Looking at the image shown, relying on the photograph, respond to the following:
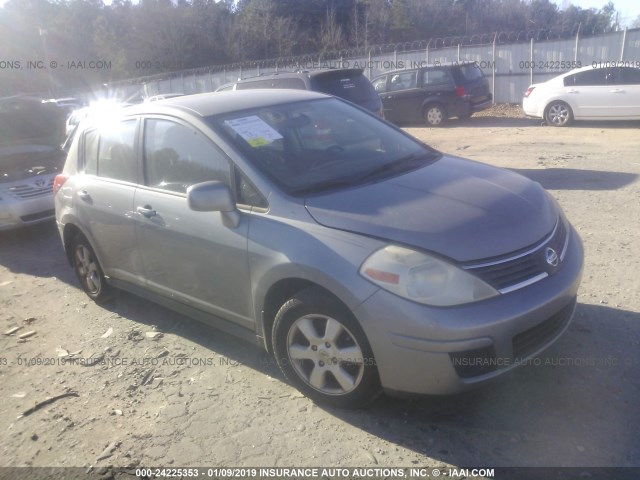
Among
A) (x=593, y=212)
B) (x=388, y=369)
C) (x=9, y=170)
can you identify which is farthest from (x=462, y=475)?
(x=9, y=170)

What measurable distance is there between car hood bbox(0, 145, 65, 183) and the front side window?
5018 millimetres

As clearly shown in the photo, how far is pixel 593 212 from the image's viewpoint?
6.72 m

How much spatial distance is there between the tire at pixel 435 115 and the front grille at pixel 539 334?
45.5ft

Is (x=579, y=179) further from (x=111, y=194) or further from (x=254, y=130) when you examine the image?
(x=111, y=194)

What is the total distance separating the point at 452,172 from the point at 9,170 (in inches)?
276

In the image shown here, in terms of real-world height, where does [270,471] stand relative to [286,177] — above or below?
below

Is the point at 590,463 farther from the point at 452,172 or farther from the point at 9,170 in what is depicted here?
the point at 9,170

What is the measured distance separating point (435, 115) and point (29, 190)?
1157cm

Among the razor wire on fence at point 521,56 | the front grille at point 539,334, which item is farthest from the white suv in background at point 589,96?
the front grille at point 539,334

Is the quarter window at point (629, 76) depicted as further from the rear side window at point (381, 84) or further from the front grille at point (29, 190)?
the front grille at point (29, 190)

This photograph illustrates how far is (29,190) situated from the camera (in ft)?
26.9

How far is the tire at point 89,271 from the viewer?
533cm

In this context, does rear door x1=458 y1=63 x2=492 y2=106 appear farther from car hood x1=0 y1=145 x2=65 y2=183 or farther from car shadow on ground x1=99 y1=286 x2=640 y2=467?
car shadow on ground x1=99 y1=286 x2=640 y2=467

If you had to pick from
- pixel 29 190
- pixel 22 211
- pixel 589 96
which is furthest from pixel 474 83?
pixel 22 211
